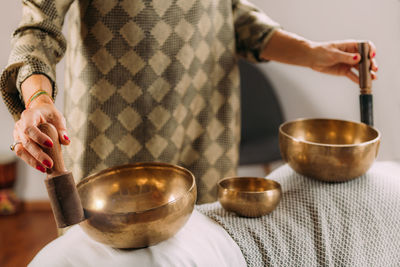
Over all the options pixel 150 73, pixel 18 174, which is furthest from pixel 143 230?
pixel 18 174

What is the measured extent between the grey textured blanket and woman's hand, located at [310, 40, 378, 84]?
30 centimetres

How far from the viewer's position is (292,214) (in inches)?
28.1

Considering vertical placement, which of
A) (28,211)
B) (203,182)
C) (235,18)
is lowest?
(28,211)

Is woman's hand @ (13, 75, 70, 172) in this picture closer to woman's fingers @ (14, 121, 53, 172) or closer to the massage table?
woman's fingers @ (14, 121, 53, 172)

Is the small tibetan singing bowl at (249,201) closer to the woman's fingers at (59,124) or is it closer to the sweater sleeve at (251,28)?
the woman's fingers at (59,124)

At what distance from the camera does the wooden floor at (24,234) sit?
1976mm

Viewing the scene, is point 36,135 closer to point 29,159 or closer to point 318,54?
point 29,159

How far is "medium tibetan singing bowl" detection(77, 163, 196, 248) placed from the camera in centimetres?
50

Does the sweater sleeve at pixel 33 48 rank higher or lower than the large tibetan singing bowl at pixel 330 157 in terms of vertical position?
higher

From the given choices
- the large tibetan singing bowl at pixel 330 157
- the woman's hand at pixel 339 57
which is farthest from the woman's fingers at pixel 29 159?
the woman's hand at pixel 339 57

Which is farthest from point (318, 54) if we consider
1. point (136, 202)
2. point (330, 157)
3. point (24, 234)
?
point (24, 234)

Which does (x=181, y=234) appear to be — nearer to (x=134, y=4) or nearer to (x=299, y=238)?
(x=299, y=238)

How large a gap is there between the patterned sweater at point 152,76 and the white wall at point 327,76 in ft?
3.59

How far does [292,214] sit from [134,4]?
644 mm
